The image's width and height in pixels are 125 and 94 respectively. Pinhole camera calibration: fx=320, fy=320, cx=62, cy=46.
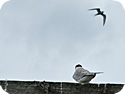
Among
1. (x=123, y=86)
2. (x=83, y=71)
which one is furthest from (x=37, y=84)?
(x=83, y=71)

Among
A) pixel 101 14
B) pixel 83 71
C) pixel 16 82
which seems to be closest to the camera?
pixel 16 82

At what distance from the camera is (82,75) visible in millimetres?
5754

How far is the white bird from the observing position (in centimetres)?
528

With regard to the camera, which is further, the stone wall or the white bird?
the white bird

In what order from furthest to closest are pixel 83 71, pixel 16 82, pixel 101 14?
pixel 101 14 → pixel 83 71 → pixel 16 82

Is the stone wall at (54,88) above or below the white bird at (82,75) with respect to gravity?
below

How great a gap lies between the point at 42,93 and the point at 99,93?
2.41ft

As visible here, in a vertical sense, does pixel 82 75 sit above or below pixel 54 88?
above

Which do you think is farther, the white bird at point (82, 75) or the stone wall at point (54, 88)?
the white bird at point (82, 75)

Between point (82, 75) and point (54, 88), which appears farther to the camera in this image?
point (82, 75)

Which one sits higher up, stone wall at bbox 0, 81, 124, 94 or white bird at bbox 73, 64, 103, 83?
white bird at bbox 73, 64, 103, 83

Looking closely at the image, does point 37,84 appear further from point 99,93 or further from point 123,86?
point 123,86

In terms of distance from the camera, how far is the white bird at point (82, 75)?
5.28 m

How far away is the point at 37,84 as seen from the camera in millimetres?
4043
